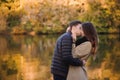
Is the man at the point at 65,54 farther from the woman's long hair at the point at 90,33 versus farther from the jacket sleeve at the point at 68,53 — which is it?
the woman's long hair at the point at 90,33

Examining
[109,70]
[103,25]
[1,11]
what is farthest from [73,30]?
[1,11]

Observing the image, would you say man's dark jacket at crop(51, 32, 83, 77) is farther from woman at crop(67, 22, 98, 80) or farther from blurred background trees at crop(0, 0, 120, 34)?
blurred background trees at crop(0, 0, 120, 34)

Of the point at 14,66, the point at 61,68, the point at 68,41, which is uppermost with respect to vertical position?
the point at 68,41

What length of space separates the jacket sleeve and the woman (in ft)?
0.28

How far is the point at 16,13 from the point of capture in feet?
142

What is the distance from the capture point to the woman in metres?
5.60

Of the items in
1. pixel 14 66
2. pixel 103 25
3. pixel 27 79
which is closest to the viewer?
pixel 27 79

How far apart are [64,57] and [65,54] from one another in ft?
0.15

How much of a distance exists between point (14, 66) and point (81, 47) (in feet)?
35.3

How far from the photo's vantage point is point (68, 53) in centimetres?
559

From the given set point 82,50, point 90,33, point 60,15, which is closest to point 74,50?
point 82,50

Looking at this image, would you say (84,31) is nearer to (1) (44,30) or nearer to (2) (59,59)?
(2) (59,59)

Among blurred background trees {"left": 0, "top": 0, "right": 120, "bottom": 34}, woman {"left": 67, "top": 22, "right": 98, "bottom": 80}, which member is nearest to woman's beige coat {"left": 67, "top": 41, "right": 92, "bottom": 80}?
woman {"left": 67, "top": 22, "right": 98, "bottom": 80}

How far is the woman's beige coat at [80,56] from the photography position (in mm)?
5652
